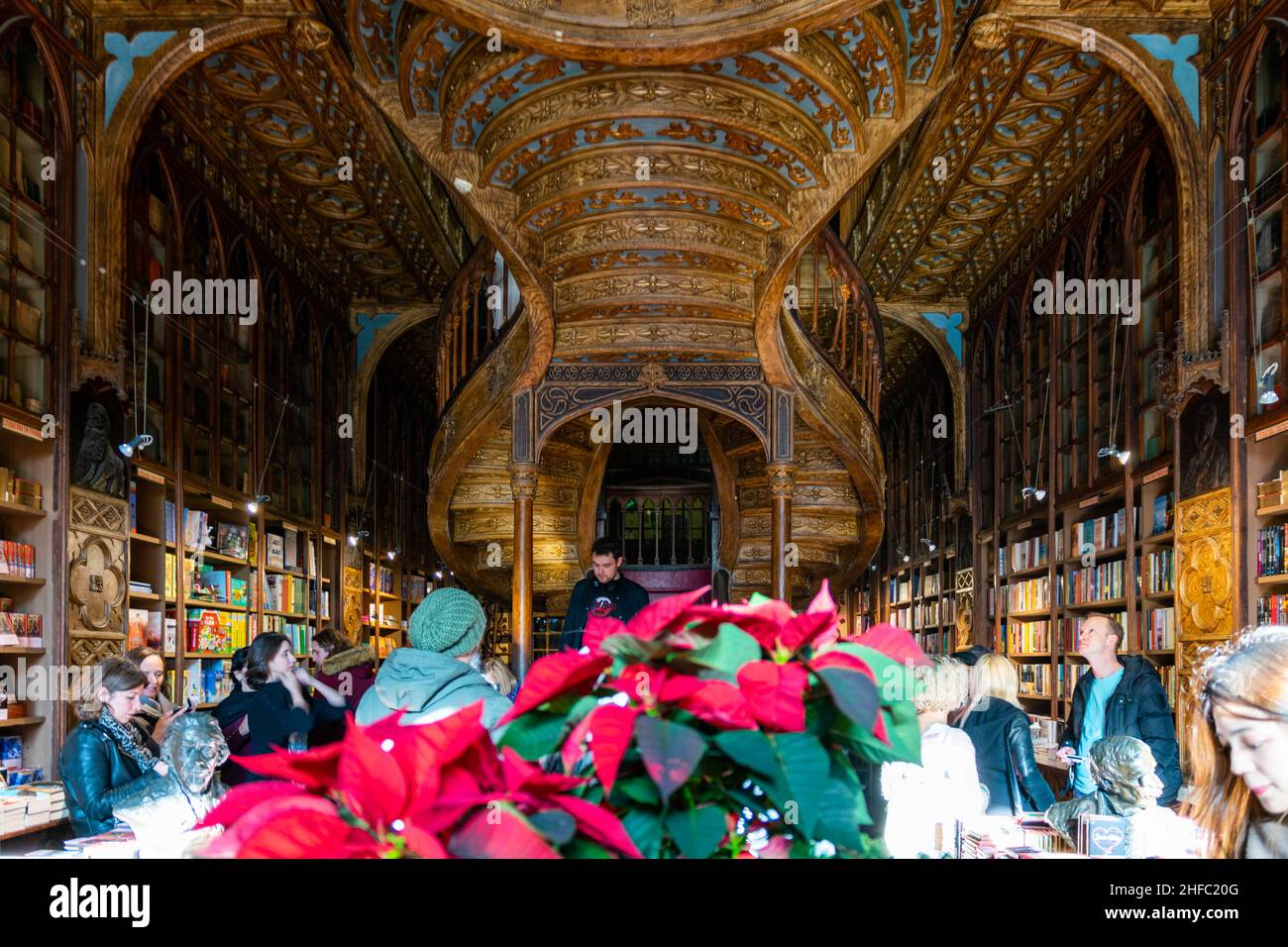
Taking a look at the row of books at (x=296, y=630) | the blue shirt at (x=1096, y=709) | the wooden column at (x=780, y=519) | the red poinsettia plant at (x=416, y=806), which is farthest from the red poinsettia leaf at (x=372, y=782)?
the row of books at (x=296, y=630)

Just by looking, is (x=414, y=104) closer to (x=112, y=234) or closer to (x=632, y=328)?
(x=112, y=234)

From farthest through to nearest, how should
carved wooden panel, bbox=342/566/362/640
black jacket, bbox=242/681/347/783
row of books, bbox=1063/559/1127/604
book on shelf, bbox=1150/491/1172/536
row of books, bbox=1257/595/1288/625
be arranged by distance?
carved wooden panel, bbox=342/566/362/640
row of books, bbox=1063/559/1127/604
book on shelf, bbox=1150/491/1172/536
row of books, bbox=1257/595/1288/625
black jacket, bbox=242/681/347/783

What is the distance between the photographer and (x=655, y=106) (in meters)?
6.26

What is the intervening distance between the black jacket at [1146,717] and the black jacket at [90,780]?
10.1 ft

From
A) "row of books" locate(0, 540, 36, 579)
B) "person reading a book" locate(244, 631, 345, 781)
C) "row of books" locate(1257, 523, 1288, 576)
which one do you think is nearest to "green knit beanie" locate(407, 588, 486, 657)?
"person reading a book" locate(244, 631, 345, 781)

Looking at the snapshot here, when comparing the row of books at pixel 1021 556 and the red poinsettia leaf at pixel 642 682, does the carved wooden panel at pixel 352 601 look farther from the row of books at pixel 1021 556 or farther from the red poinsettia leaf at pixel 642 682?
the red poinsettia leaf at pixel 642 682

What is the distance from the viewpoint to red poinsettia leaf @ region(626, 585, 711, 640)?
77 centimetres

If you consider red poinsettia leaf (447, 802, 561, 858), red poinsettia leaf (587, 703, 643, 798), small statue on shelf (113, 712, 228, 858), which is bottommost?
small statue on shelf (113, 712, 228, 858)

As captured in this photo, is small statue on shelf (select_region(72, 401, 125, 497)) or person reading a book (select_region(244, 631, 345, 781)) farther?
small statue on shelf (select_region(72, 401, 125, 497))

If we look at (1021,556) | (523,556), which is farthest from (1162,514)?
(523,556)

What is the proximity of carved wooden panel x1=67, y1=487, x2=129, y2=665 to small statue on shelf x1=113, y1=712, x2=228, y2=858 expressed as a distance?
11.7ft

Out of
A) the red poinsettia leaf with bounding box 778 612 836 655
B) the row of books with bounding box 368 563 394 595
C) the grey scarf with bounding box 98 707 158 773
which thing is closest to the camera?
the red poinsettia leaf with bounding box 778 612 836 655

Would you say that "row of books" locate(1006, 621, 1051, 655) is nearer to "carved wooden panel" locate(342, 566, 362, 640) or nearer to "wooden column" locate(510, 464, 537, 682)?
"wooden column" locate(510, 464, 537, 682)
